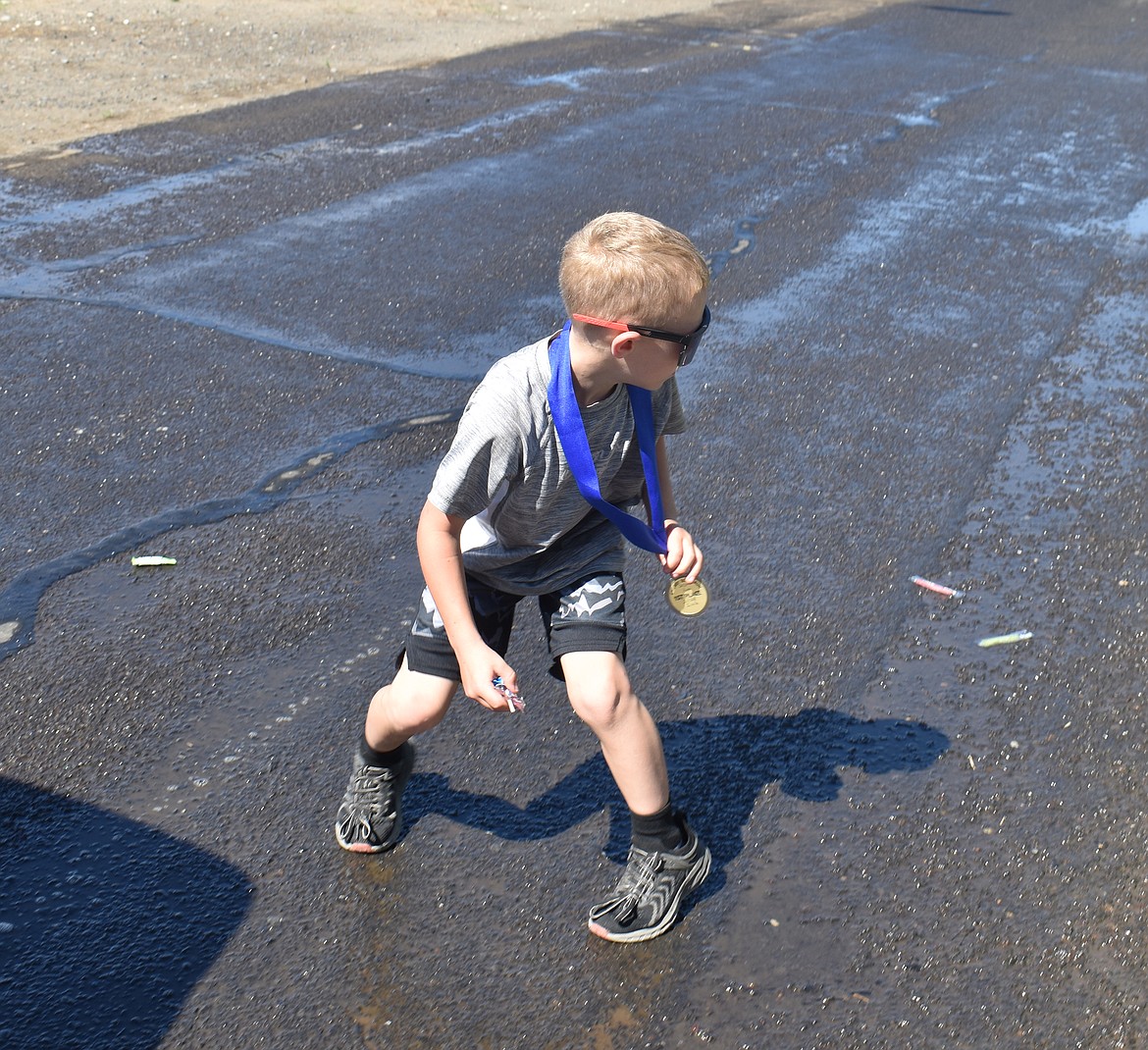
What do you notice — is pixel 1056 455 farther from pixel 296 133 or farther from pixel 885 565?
pixel 296 133

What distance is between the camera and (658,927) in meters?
3.00

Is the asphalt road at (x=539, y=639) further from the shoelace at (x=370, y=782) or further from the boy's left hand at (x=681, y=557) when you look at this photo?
the boy's left hand at (x=681, y=557)

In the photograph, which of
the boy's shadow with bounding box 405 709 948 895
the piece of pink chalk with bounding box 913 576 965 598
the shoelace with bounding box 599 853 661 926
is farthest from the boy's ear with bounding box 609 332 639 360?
the piece of pink chalk with bounding box 913 576 965 598

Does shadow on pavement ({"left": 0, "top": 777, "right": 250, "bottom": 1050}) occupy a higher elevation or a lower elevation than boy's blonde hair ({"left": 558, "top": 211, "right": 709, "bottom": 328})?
lower

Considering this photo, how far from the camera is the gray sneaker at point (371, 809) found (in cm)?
320

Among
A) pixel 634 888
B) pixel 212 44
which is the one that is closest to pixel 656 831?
pixel 634 888

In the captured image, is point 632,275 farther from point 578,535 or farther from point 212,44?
point 212,44

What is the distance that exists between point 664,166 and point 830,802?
700 centimetres

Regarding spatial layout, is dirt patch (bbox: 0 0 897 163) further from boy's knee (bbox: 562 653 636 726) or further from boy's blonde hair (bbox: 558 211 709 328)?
boy's knee (bbox: 562 653 636 726)

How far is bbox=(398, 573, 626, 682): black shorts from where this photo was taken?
295cm

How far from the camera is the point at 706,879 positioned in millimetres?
3211

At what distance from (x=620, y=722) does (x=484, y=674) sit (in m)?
0.36

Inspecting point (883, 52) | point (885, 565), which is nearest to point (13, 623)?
point (885, 565)

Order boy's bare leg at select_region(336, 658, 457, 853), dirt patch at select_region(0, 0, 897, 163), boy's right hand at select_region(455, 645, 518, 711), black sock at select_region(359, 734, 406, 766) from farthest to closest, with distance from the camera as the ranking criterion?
dirt patch at select_region(0, 0, 897, 163) → black sock at select_region(359, 734, 406, 766) → boy's bare leg at select_region(336, 658, 457, 853) → boy's right hand at select_region(455, 645, 518, 711)
